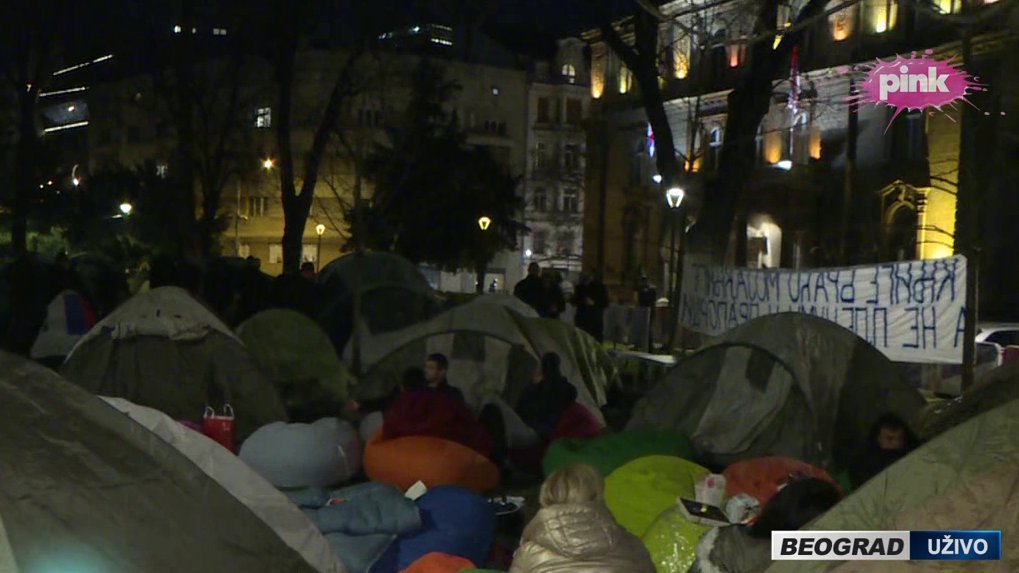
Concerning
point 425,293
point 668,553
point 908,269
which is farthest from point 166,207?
point 668,553

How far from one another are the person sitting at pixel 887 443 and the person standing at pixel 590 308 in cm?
1200

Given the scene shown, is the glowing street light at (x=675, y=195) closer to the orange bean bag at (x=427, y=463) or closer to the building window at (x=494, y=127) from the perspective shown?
the orange bean bag at (x=427, y=463)

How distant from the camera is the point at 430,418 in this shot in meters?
9.80

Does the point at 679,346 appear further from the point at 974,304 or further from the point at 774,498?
the point at 774,498

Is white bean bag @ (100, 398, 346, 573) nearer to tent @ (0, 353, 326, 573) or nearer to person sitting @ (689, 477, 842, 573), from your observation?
tent @ (0, 353, 326, 573)

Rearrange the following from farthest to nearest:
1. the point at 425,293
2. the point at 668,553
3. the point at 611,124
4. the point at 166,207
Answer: the point at 611,124 → the point at 166,207 → the point at 425,293 → the point at 668,553

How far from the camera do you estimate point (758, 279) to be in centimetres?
1400

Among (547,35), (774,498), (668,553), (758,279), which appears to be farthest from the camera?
(547,35)

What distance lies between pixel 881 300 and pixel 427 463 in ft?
17.0

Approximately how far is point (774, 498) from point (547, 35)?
66400 millimetres

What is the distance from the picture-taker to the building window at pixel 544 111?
220ft

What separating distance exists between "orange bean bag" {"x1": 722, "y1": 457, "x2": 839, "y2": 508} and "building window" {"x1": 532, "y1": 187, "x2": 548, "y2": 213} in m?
55.3

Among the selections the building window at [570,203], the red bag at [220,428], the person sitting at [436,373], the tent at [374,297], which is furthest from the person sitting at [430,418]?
the building window at [570,203]

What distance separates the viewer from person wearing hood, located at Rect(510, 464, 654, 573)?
4.79 meters
